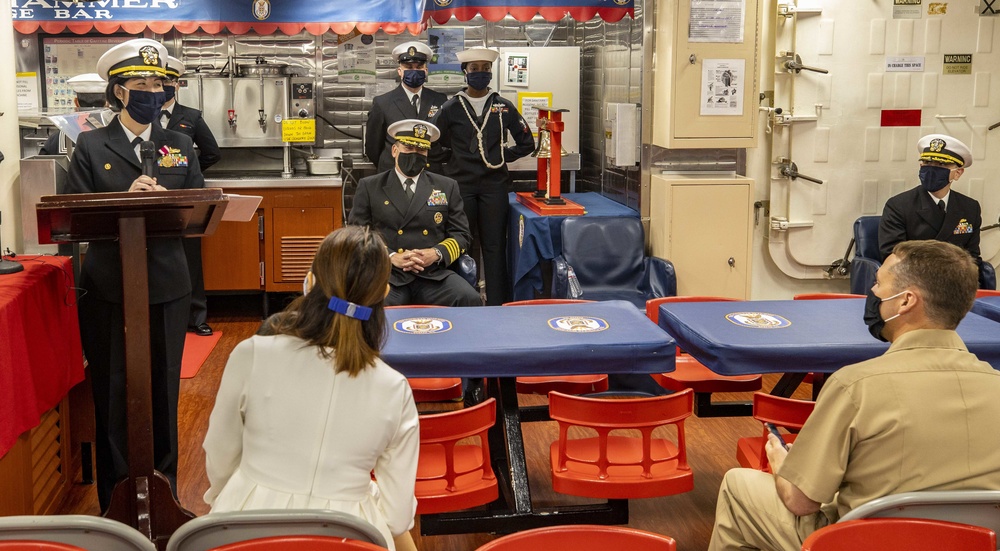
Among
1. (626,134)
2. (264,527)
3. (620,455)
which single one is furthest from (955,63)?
(264,527)

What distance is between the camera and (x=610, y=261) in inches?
259

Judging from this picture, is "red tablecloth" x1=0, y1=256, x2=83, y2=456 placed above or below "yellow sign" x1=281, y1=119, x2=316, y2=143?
below

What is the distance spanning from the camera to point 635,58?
22.8ft

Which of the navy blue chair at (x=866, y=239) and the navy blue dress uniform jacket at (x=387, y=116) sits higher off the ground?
the navy blue dress uniform jacket at (x=387, y=116)

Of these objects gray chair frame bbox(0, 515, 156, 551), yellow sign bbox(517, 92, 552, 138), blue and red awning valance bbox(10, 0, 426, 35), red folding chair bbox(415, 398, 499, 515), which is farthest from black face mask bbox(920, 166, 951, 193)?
gray chair frame bbox(0, 515, 156, 551)

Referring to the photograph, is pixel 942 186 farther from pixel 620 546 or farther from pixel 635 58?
pixel 620 546

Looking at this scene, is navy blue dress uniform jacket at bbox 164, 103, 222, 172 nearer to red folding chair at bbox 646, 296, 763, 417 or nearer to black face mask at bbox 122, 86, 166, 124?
black face mask at bbox 122, 86, 166, 124

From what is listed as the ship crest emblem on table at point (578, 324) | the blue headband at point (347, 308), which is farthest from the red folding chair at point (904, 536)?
the ship crest emblem on table at point (578, 324)

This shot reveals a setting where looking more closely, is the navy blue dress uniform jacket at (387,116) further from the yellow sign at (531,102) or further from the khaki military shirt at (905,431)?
the khaki military shirt at (905,431)

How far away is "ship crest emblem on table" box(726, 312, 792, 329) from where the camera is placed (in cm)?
396

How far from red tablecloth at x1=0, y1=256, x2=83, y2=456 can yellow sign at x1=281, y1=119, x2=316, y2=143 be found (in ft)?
12.2

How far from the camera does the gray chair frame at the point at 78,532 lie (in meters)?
2.02

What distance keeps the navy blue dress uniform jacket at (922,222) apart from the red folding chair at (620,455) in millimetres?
3248

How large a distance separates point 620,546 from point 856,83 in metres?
5.56
